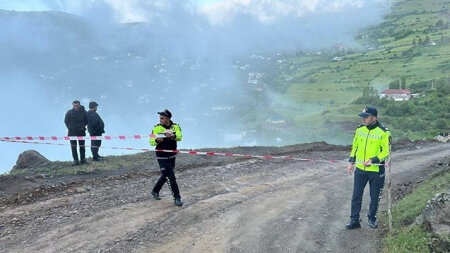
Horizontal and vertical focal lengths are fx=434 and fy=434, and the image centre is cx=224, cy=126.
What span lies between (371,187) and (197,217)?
3.13 m

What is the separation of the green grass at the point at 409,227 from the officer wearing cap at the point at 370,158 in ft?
1.66

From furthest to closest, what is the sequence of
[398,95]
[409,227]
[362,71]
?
[362,71] < [398,95] < [409,227]

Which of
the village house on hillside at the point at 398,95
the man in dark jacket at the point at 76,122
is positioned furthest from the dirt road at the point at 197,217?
the village house on hillside at the point at 398,95

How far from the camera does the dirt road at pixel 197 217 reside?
21.9ft

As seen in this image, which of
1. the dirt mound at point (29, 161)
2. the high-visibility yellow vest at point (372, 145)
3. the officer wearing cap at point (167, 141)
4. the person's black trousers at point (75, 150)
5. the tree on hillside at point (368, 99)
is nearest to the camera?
the high-visibility yellow vest at point (372, 145)

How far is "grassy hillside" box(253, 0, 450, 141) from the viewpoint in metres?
45.9

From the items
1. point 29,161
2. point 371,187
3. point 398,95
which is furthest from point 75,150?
point 398,95

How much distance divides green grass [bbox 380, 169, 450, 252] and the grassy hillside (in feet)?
63.4

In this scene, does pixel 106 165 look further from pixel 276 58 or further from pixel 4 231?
pixel 276 58

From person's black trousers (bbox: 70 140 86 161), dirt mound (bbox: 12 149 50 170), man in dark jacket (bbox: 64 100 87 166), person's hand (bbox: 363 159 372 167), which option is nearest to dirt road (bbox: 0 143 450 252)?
person's hand (bbox: 363 159 372 167)

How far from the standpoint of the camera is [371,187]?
744 cm

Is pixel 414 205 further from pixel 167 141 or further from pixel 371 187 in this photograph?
pixel 167 141

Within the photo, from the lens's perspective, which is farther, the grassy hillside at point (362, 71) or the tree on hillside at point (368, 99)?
the tree on hillside at point (368, 99)

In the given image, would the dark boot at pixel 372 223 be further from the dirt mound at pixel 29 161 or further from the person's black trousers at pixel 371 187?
the dirt mound at pixel 29 161
